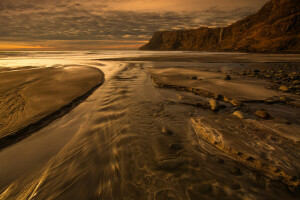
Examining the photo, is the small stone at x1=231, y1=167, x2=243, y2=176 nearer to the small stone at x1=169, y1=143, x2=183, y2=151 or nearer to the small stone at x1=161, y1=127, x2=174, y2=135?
the small stone at x1=169, y1=143, x2=183, y2=151

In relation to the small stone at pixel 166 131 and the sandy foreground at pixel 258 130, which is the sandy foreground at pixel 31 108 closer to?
the small stone at pixel 166 131

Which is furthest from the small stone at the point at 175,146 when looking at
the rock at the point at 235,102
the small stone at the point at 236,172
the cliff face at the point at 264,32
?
the cliff face at the point at 264,32

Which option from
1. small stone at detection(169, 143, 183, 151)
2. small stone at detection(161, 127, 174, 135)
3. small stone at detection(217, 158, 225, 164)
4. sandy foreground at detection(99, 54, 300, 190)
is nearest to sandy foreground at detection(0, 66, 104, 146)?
small stone at detection(161, 127, 174, 135)

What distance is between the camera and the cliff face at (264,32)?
4286 centimetres

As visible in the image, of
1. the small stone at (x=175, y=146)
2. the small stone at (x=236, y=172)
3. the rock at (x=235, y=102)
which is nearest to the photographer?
the small stone at (x=236, y=172)

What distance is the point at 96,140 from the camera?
2.64 m

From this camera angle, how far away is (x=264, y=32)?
1937 inches

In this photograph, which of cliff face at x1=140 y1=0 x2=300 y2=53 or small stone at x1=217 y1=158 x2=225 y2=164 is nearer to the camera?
small stone at x1=217 y1=158 x2=225 y2=164

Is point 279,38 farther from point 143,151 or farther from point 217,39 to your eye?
point 143,151

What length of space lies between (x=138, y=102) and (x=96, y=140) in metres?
2.13

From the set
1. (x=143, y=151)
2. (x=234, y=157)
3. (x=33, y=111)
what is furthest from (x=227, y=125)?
(x=33, y=111)

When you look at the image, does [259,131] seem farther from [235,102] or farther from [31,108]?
[31,108]

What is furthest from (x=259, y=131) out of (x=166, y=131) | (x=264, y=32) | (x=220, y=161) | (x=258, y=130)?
(x=264, y=32)

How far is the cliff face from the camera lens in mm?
42856
